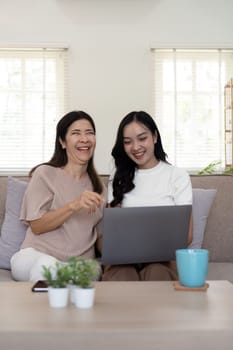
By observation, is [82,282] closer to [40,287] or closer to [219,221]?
[40,287]

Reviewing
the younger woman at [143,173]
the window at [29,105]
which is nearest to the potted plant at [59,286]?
the younger woman at [143,173]

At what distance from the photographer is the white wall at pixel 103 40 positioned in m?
4.50

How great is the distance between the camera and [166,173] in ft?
6.67

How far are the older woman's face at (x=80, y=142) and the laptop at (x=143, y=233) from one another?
0.57 meters

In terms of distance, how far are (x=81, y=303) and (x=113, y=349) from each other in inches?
7.7

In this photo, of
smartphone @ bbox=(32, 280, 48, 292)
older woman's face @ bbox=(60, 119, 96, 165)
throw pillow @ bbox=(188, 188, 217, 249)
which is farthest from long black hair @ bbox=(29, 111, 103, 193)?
smartphone @ bbox=(32, 280, 48, 292)

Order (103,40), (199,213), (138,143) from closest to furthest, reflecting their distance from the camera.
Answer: (138,143)
(199,213)
(103,40)

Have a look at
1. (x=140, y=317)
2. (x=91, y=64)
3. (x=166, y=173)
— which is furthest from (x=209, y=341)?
(x=91, y=64)

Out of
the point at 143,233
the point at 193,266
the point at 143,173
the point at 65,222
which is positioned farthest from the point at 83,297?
the point at 143,173

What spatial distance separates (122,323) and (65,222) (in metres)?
0.92

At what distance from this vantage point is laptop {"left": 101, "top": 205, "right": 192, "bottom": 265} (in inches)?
60.7

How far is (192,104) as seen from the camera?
4.67m

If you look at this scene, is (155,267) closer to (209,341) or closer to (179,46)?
(209,341)

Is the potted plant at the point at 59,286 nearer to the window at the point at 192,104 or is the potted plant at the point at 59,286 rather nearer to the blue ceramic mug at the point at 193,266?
the blue ceramic mug at the point at 193,266
